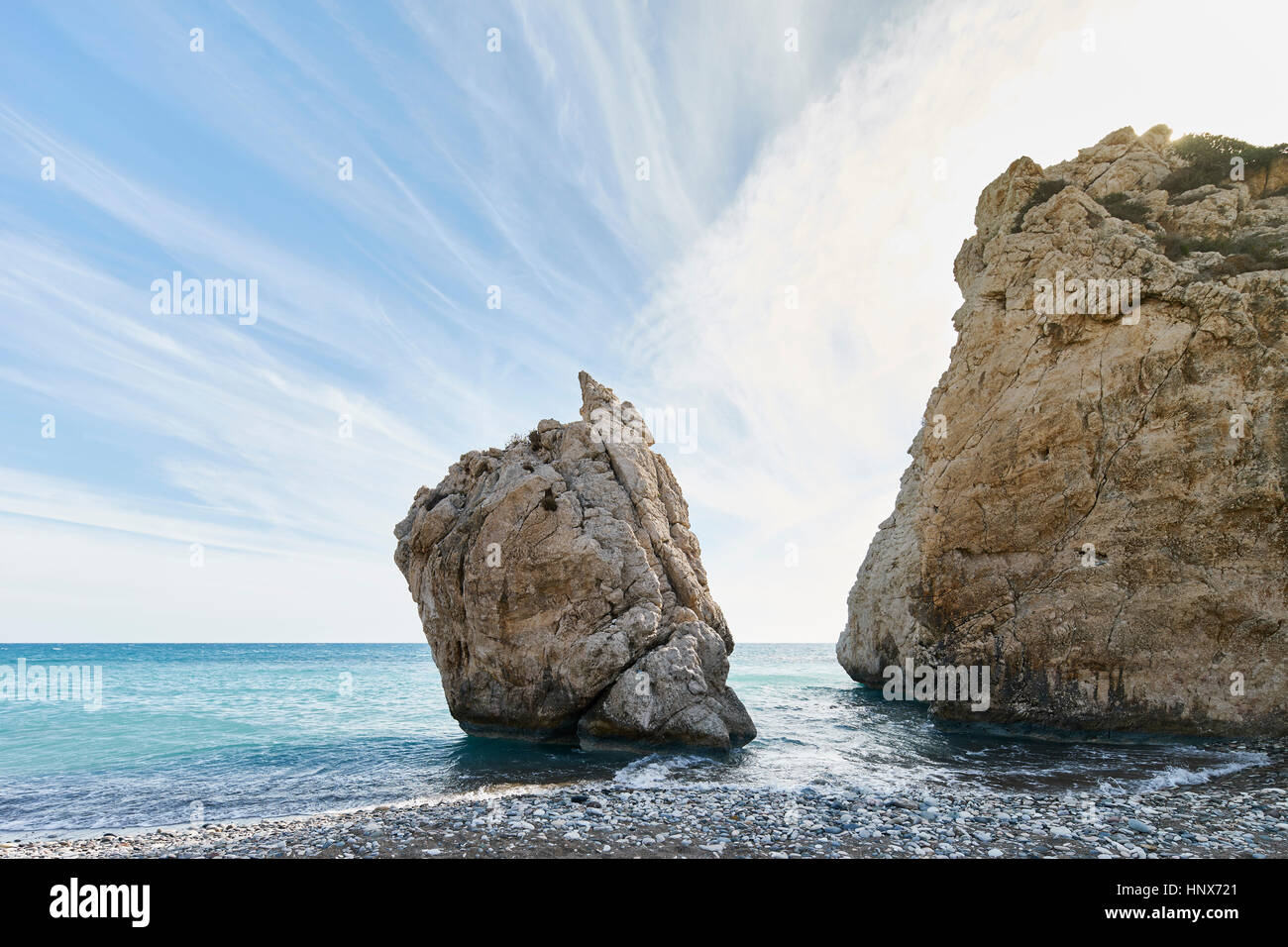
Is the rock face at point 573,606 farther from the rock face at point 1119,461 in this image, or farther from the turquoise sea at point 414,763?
the rock face at point 1119,461

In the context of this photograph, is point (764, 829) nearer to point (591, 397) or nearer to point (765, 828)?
point (765, 828)

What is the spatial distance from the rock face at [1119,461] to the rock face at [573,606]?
10.1 m

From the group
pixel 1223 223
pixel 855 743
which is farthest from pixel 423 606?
pixel 1223 223

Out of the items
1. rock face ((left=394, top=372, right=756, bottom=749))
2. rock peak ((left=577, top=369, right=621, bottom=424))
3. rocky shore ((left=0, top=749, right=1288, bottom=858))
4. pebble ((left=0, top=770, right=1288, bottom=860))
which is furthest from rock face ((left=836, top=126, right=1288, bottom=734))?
rock peak ((left=577, top=369, right=621, bottom=424))

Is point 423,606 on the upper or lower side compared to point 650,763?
upper

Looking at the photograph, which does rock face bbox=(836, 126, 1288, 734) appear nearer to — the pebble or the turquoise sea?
the turquoise sea

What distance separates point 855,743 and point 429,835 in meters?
15.2

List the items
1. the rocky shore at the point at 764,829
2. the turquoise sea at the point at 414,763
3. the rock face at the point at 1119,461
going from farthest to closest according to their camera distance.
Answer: the rock face at the point at 1119,461 < the turquoise sea at the point at 414,763 < the rocky shore at the point at 764,829

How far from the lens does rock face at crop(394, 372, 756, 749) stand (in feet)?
61.7

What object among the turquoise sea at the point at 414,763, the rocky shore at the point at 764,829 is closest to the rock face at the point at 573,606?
the turquoise sea at the point at 414,763

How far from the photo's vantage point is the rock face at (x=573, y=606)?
1881 cm
